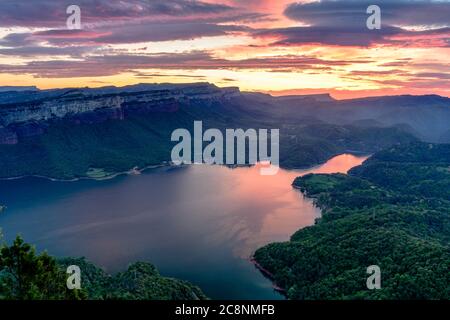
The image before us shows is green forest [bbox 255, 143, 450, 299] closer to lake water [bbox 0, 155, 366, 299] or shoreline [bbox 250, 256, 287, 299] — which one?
shoreline [bbox 250, 256, 287, 299]

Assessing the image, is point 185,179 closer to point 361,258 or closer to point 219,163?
point 219,163

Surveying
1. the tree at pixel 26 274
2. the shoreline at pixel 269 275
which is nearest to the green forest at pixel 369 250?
the shoreline at pixel 269 275

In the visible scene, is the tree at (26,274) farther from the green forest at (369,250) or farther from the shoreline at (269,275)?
the shoreline at (269,275)

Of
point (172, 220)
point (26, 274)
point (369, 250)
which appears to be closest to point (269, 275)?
point (369, 250)
